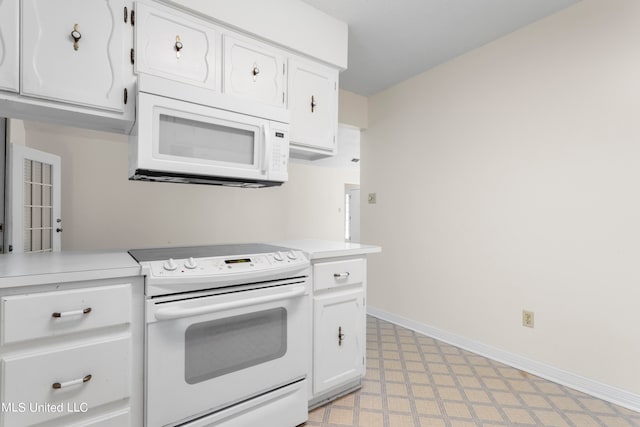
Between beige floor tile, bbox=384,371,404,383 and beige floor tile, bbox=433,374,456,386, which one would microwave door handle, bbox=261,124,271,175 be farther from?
beige floor tile, bbox=433,374,456,386

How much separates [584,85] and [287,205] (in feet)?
9.30

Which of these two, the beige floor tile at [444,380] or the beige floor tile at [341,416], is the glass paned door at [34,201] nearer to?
the beige floor tile at [341,416]

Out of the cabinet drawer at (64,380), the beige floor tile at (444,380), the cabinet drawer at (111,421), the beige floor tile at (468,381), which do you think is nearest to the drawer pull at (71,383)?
the cabinet drawer at (64,380)

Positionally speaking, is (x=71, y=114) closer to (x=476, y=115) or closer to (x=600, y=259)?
(x=476, y=115)

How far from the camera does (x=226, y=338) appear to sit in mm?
1408

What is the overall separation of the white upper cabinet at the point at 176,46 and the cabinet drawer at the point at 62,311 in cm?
106

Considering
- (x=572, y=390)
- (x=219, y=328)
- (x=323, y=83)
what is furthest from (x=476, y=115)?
(x=219, y=328)

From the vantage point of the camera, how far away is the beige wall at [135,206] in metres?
2.53

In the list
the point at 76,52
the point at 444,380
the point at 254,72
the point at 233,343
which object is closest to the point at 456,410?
the point at 444,380

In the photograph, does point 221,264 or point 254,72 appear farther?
point 254,72

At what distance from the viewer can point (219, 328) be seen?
139 cm

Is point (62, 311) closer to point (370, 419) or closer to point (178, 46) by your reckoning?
point (178, 46)

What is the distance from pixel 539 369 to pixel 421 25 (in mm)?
2595

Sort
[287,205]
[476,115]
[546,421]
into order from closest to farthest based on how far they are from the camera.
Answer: [546,421] → [476,115] → [287,205]
